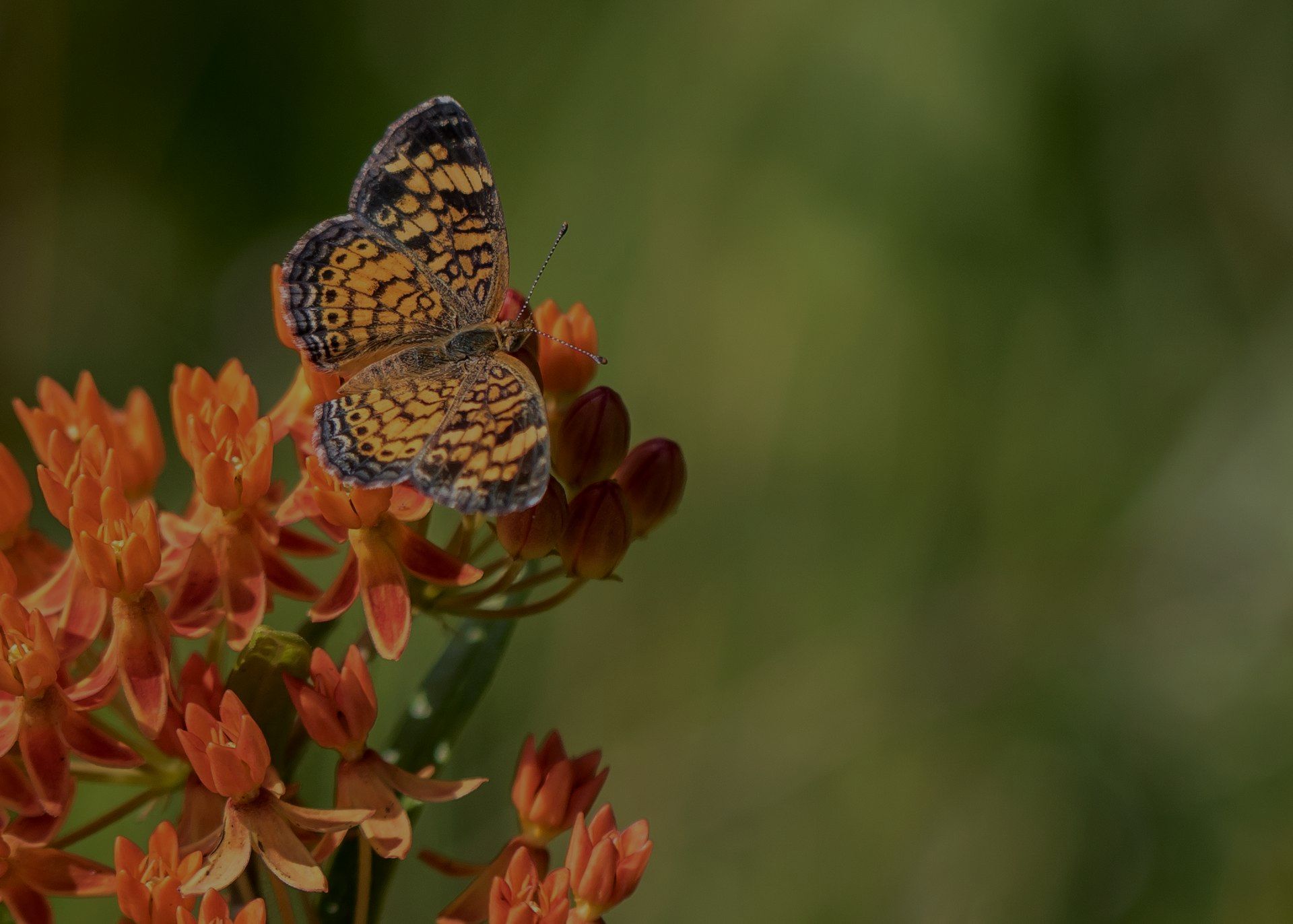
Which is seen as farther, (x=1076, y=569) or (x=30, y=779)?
(x=1076, y=569)

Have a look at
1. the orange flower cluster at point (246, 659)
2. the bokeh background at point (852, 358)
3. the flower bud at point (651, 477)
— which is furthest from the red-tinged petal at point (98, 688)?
the bokeh background at point (852, 358)

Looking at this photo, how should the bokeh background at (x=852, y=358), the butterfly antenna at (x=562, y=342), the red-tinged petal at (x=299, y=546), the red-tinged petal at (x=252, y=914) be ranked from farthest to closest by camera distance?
the bokeh background at (x=852, y=358), the butterfly antenna at (x=562, y=342), the red-tinged petal at (x=299, y=546), the red-tinged petal at (x=252, y=914)

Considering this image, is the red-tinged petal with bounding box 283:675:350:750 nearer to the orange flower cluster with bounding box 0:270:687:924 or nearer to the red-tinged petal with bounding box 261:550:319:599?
the orange flower cluster with bounding box 0:270:687:924

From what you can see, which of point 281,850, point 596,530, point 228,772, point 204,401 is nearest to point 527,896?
point 281,850

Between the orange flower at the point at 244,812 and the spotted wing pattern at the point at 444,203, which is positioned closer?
the orange flower at the point at 244,812

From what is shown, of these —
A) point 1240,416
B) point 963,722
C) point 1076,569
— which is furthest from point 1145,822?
point 1240,416

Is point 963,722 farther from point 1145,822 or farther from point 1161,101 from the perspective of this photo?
point 1161,101

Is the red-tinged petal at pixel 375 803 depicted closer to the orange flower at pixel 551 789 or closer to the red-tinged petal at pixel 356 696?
the red-tinged petal at pixel 356 696

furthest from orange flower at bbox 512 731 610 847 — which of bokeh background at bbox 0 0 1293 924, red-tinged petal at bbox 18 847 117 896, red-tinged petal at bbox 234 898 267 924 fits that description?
bokeh background at bbox 0 0 1293 924
